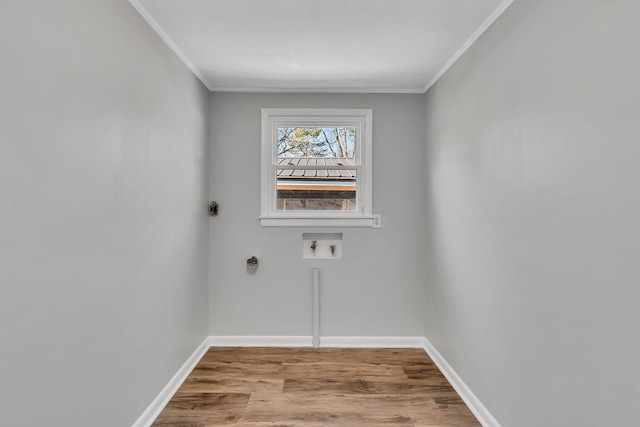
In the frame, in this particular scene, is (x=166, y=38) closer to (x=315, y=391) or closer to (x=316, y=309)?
(x=316, y=309)

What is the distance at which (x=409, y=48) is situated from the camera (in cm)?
252

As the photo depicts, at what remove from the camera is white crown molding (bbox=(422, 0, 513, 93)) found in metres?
1.96

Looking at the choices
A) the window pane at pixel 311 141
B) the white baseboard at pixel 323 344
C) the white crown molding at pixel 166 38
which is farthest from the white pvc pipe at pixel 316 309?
the white crown molding at pixel 166 38

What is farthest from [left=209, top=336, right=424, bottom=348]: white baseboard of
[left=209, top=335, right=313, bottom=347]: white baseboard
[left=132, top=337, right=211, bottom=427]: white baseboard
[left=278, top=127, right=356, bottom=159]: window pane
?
[left=278, top=127, right=356, bottom=159]: window pane

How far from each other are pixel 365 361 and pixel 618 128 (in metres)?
2.45

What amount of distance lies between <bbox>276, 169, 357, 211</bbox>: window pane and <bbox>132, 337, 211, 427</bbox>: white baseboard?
4.60 feet

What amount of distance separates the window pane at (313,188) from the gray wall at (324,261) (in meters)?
0.22

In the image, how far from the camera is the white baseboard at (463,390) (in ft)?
7.14

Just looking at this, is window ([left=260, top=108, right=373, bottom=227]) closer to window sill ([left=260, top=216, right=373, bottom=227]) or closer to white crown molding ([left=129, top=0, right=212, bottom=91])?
window sill ([left=260, top=216, right=373, bottom=227])

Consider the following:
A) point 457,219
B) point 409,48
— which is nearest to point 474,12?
point 409,48

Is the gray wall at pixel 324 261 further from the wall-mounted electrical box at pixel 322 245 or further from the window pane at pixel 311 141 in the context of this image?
the window pane at pixel 311 141

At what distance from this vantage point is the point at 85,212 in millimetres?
1549

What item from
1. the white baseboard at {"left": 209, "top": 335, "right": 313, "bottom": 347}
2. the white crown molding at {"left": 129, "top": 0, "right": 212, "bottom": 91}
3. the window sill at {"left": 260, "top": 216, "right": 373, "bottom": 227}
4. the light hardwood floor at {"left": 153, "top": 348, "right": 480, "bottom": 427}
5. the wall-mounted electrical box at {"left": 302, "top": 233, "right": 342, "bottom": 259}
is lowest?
the light hardwood floor at {"left": 153, "top": 348, "right": 480, "bottom": 427}

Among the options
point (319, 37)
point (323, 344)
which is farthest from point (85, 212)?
point (323, 344)
